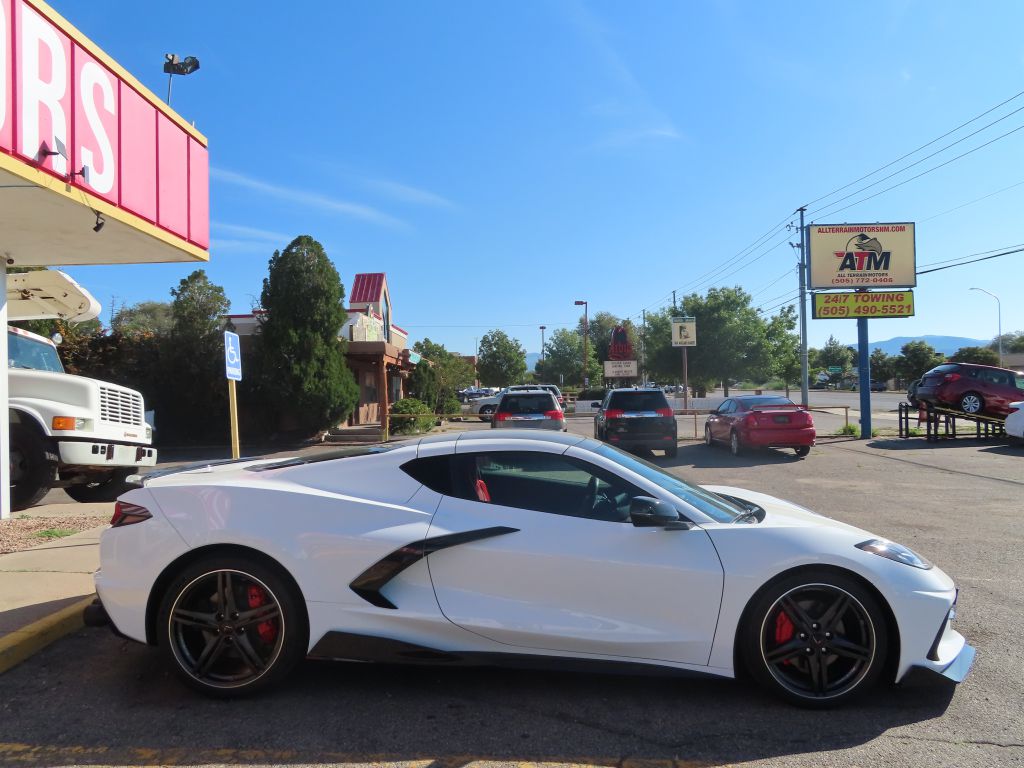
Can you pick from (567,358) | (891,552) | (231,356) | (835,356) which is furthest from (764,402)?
(835,356)

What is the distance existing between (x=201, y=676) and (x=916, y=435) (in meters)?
22.4

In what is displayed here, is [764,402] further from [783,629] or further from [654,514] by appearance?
[654,514]

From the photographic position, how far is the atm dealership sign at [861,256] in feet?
→ 75.2

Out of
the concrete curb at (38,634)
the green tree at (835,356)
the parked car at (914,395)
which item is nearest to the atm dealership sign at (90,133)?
the concrete curb at (38,634)

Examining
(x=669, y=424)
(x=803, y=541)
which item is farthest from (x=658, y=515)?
(x=669, y=424)

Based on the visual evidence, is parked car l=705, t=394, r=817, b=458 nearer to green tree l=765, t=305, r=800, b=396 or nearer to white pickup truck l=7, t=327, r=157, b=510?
white pickup truck l=7, t=327, r=157, b=510

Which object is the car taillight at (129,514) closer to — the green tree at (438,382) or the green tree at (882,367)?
the green tree at (438,382)

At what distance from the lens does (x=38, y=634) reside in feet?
15.0

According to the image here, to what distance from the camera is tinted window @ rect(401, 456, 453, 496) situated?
3943 mm

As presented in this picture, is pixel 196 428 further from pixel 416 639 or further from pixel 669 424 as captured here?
pixel 416 639

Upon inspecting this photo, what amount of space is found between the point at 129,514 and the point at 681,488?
3.11 metres

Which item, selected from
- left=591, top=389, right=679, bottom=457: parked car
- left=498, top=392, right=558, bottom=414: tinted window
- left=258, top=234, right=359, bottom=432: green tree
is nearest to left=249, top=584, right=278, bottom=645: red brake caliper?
left=498, top=392, right=558, bottom=414: tinted window

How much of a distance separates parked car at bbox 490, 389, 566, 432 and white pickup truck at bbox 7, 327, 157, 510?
7.01m

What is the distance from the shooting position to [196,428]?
22.4 m
